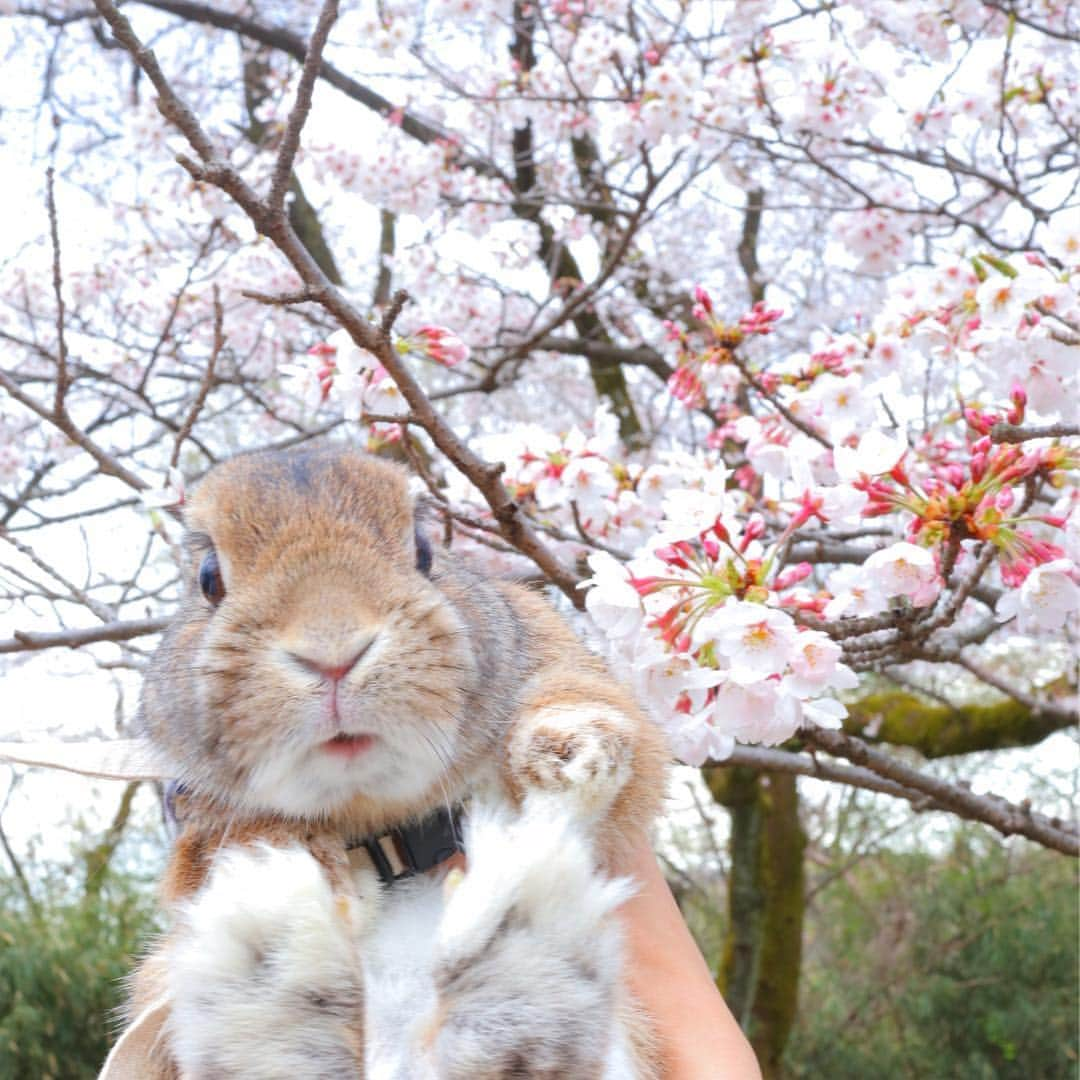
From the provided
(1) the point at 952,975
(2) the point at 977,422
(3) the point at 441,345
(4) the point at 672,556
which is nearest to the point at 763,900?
(1) the point at 952,975

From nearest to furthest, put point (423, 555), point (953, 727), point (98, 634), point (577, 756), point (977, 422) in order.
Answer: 1. point (577, 756)
2. point (423, 555)
3. point (977, 422)
4. point (98, 634)
5. point (953, 727)

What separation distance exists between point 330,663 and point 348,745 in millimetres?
102

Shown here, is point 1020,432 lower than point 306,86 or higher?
lower

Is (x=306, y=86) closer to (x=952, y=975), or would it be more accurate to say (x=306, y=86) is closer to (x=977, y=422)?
(x=977, y=422)

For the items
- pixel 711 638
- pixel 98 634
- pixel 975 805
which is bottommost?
pixel 975 805

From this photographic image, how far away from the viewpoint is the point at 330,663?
1.18m

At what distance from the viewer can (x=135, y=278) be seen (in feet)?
23.1

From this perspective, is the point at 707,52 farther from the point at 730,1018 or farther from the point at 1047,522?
the point at 730,1018

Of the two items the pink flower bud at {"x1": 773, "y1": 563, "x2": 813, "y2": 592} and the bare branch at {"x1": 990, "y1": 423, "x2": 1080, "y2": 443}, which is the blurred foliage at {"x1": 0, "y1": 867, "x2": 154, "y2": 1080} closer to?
the pink flower bud at {"x1": 773, "y1": 563, "x2": 813, "y2": 592}

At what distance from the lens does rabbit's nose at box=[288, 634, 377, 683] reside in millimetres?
1178

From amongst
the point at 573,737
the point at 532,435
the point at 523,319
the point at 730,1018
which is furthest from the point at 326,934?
the point at 523,319

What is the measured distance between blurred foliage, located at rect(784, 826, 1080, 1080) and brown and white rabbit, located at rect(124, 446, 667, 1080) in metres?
6.38

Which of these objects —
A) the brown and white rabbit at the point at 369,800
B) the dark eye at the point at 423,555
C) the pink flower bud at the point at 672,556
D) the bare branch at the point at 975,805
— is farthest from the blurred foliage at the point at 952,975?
the dark eye at the point at 423,555

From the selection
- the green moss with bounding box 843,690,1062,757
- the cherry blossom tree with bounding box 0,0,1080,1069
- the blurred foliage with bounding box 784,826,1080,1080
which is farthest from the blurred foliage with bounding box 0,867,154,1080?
the blurred foliage with bounding box 784,826,1080,1080
